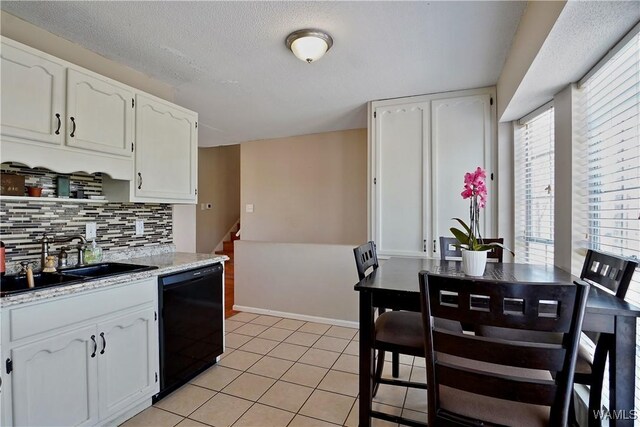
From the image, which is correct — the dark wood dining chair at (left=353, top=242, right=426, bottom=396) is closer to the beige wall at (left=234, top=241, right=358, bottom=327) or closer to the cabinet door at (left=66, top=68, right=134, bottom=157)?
the beige wall at (left=234, top=241, right=358, bottom=327)

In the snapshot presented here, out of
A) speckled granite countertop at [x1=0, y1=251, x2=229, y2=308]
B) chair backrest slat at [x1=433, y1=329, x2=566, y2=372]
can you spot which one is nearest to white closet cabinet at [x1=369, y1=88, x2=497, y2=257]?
speckled granite countertop at [x1=0, y1=251, x2=229, y2=308]

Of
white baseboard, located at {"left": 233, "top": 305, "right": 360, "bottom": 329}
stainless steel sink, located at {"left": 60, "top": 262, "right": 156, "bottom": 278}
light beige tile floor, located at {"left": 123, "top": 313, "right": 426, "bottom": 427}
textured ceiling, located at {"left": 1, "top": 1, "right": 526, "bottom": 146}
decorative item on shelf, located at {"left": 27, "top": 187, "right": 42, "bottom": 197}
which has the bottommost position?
light beige tile floor, located at {"left": 123, "top": 313, "right": 426, "bottom": 427}

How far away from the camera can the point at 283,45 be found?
2035mm

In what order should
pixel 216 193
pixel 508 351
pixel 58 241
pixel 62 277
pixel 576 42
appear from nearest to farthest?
pixel 508 351
pixel 576 42
pixel 62 277
pixel 58 241
pixel 216 193

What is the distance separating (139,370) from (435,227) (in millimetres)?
2511

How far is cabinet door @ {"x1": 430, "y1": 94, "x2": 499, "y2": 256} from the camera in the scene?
9.02ft

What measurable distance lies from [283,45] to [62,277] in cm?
193

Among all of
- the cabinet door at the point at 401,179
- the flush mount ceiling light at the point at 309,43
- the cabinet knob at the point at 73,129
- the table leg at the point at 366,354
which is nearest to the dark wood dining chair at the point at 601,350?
the table leg at the point at 366,354

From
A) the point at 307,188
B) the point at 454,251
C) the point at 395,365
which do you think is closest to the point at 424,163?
the point at 454,251

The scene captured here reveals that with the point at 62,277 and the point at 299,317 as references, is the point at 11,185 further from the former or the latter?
the point at 299,317

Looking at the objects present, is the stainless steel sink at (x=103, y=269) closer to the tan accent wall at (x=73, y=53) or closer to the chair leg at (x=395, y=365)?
the tan accent wall at (x=73, y=53)

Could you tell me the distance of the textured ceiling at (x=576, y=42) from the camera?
1.21m

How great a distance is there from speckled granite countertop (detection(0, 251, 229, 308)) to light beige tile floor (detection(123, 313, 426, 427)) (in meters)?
0.85

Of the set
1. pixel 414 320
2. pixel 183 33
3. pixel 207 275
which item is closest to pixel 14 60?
pixel 183 33
